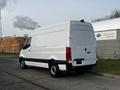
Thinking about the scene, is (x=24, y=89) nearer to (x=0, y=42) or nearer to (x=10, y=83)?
(x=10, y=83)

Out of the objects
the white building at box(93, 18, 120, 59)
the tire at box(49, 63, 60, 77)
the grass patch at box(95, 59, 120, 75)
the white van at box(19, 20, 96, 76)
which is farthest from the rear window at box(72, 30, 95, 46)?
the white building at box(93, 18, 120, 59)

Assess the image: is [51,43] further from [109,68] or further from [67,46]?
[109,68]

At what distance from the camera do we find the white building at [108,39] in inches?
850

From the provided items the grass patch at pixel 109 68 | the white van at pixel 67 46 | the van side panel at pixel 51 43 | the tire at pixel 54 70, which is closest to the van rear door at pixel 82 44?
the white van at pixel 67 46

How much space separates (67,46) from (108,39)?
11801 millimetres

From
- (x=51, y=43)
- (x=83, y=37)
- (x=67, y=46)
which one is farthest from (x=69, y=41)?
(x=51, y=43)

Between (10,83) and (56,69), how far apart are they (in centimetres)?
246

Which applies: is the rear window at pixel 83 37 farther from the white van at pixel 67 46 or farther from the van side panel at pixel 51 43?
the van side panel at pixel 51 43

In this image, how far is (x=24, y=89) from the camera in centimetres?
949

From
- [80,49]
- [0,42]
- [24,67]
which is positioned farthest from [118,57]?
[0,42]

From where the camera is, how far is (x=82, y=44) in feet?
39.2

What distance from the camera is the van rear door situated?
11.6 m

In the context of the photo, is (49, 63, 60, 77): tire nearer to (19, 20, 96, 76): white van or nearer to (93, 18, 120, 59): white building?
(19, 20, 96, 76): white van

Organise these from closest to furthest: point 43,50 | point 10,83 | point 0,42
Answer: point 10,83
point 43,50
point 0,42
